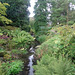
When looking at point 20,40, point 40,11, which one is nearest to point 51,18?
point 40,11

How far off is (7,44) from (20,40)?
1185mm

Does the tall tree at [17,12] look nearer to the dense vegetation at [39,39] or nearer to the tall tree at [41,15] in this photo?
the dense vegetation at [39,39]

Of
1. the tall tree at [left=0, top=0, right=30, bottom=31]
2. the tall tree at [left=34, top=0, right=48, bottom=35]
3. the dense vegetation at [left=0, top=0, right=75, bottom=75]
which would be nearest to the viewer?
the dense vegetation at [left=0, top=0, right=75, bottom=75]

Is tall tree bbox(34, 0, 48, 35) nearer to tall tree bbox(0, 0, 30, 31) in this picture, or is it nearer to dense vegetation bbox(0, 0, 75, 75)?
dense vegetation bbox(0, 0, 75, 75)

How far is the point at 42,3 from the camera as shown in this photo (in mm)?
12891

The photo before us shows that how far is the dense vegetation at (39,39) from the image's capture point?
2790mm

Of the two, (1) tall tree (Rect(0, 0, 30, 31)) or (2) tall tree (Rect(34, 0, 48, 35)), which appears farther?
(2) tall tree (Rect(34, 0, 48, 35))

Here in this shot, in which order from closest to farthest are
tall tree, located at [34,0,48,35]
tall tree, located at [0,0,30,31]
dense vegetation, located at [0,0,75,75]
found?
dense vegetation, located at [0,0,75,75]
tall tree, located at [0,0,30,31]
tall tree, located at [34,0,48,35]

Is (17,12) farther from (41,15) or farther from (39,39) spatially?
(39,39)

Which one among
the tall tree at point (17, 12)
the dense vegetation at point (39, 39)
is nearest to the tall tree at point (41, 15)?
the dense vegetation at point (39, 39)

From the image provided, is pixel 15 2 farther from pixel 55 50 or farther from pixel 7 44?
pixel 55 50

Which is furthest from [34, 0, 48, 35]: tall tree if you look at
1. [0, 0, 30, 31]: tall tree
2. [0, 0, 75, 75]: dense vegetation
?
[0, 0, 30, 31]: tall tree

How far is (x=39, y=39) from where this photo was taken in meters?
11.7

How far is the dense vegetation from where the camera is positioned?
2790mm
